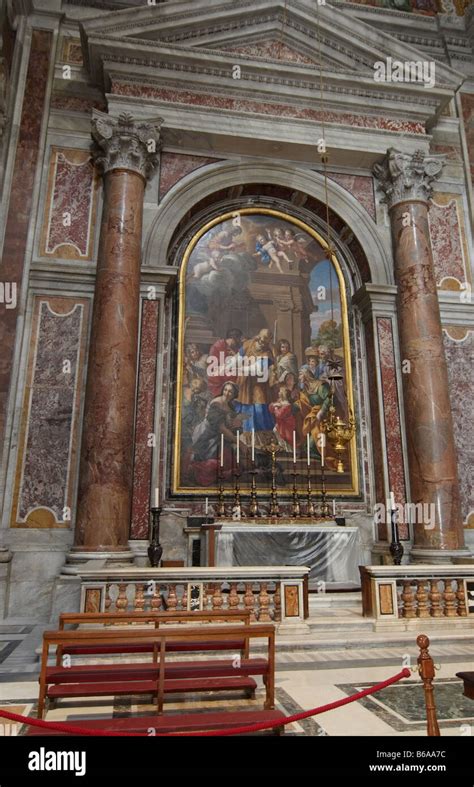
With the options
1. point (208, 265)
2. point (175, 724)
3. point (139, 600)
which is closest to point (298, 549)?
point (139, 600)

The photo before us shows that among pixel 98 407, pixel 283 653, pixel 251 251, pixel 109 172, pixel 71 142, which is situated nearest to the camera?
pixel 283 653

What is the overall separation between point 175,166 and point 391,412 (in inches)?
233

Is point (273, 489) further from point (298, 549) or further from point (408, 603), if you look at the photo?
point (408, 603)

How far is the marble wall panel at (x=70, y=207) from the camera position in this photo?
1012 cm

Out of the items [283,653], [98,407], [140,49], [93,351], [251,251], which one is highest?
[140,49]

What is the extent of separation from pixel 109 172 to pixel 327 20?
5.23m

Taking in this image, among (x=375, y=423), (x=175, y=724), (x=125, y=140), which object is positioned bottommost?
(x=175, y=724)

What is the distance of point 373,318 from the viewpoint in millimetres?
10836

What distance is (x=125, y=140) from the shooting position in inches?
391

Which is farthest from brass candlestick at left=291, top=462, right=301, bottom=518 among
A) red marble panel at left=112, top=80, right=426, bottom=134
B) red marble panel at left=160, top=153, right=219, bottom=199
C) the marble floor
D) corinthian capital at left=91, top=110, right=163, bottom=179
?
red marble panel at left=112, top=80, right=426, bottom=134

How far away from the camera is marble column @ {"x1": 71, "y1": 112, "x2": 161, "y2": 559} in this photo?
27.5ft

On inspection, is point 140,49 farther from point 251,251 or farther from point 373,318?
point 373,318
